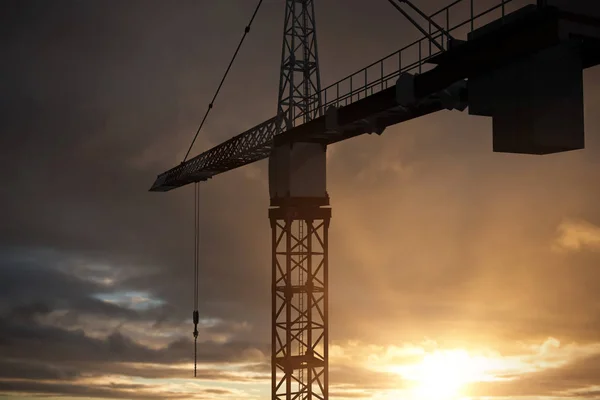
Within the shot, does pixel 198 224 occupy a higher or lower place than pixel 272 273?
higher

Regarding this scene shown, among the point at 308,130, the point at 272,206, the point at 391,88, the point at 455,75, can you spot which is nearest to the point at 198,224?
the point at 272,206

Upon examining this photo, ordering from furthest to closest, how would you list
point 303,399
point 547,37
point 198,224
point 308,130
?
1. point 198,224
2. point 303,399
3. point 308,130
4. point 547,37

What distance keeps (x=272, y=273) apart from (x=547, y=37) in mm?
17604

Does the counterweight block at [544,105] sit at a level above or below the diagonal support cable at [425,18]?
below

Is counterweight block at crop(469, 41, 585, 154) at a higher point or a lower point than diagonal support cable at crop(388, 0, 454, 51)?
lower

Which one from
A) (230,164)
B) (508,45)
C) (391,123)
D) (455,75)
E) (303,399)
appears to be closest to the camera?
(508,45)

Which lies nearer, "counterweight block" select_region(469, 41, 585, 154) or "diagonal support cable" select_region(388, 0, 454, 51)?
"counterweight block" select_region(469, 41, 585, 154)

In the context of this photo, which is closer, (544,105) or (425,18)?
(544,105)

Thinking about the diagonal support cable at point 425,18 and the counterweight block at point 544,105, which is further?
the diagonal support cable at point 425,18

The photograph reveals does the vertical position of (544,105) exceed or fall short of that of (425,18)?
it falls short

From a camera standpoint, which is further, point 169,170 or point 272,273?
point 169,170

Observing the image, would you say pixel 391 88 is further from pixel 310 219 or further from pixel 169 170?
pixel 169 170

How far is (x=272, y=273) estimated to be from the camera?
2811cm

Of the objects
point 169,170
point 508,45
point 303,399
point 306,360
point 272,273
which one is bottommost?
point 303,399
